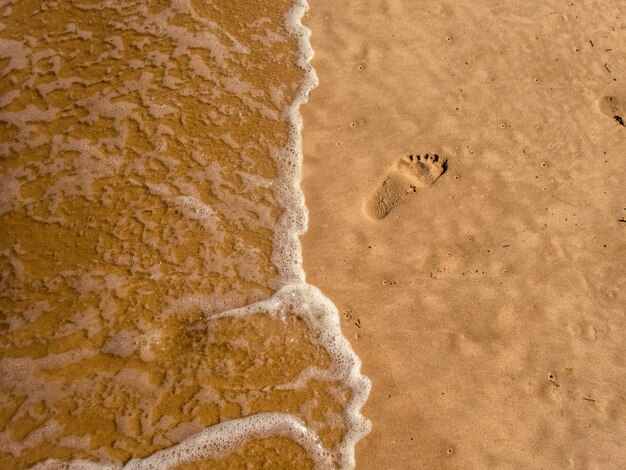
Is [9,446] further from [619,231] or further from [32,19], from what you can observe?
[619,231]

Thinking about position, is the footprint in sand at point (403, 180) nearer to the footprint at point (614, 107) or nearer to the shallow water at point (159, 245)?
the shallow water at point (159, 245)

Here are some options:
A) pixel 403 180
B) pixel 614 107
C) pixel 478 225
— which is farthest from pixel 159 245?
pixel 614 107

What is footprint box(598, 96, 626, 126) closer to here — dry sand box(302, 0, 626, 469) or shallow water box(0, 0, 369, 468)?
dry sand box(302, 0, 626, 469)

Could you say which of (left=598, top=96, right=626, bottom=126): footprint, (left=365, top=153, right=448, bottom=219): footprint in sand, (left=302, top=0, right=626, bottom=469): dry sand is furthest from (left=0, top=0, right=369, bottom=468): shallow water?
(left=598, top=96, right=626, bottom=126): footprint

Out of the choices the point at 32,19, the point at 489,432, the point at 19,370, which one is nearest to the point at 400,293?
the point at 489,432

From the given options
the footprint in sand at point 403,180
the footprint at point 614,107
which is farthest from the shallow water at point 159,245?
the footprint at point 614,107
